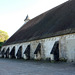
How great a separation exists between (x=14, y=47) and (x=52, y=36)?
42.0ft

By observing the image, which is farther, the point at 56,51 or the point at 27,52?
the point at 27,52

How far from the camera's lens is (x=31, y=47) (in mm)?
21125

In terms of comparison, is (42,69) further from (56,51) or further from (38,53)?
(38,53)

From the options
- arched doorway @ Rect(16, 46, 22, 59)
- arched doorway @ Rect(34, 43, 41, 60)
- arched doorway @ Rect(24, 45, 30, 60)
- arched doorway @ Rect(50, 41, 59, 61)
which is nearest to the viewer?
arched doorway @ Rect(50, 41, 59, 61)

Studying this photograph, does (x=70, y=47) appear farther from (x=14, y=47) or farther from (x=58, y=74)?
(x=14, y=47)

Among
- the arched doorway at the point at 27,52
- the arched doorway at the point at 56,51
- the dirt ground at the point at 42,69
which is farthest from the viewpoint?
the arched doorway at the point at 27,52

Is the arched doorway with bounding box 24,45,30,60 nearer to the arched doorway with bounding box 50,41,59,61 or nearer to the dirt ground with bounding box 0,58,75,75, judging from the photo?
the arched doorway with bounding box 50,41,59,61

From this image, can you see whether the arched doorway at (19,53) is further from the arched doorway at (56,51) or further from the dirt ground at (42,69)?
the dirt ground at (42,69)

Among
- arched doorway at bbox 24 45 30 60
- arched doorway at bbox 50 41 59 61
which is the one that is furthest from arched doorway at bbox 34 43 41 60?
arched doorway at bbox 50 41 59 61

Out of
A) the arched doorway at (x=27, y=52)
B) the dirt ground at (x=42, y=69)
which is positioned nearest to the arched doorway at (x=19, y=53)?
the arched doorway at (x=27, y=52)

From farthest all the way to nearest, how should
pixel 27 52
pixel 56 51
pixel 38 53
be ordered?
pixel 27 52
pixel 38 53
pixel 56 51

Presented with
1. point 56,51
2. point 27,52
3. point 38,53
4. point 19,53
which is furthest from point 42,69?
point 19,53

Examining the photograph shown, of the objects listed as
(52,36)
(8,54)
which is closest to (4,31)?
(8,54)

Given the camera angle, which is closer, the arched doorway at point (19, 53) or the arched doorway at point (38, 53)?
the arched doorway at point (38, 53)
